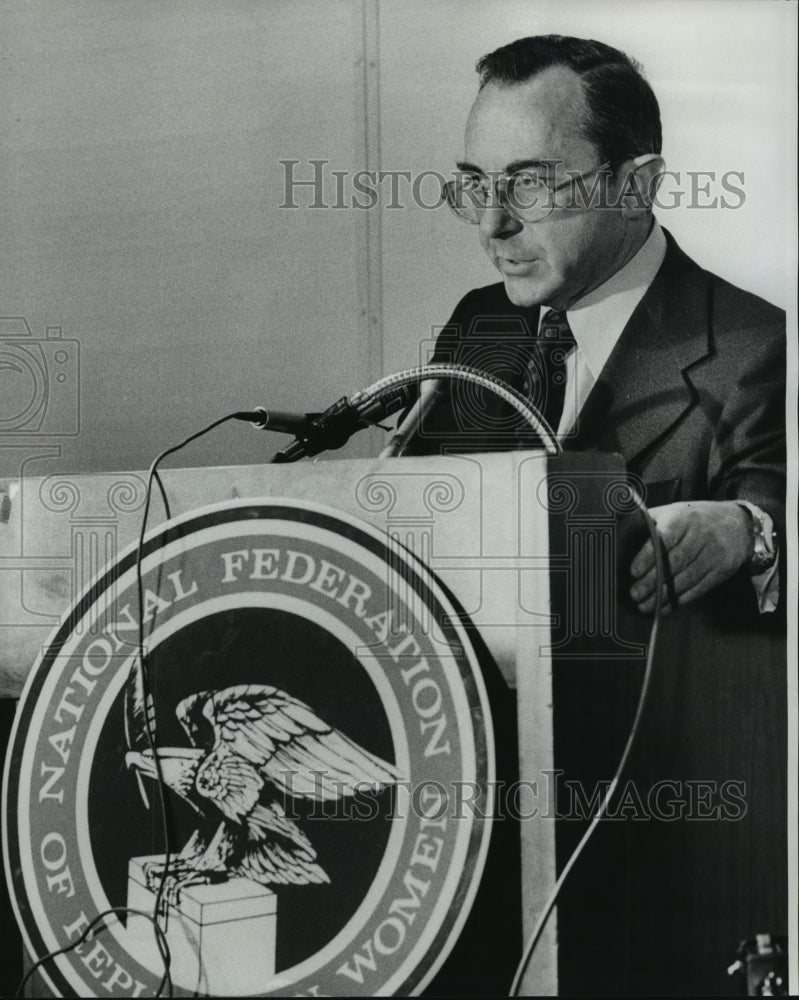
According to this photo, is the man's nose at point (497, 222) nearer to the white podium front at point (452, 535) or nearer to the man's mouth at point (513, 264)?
the man's mouth at point (513, 264)

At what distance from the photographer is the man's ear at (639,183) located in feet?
5.52

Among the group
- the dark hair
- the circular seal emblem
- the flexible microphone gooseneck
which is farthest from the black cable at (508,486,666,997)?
the dark hair

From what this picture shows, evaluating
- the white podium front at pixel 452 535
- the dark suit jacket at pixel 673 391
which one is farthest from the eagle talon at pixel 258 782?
the dark suit jacket at pixel 673 391

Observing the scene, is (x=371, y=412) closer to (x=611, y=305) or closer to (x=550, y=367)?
(x=550, y=367)

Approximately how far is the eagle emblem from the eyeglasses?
0.80m

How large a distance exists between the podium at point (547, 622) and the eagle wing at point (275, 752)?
0.72 feet

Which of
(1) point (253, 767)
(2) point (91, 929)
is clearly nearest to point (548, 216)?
(1) point (253, 767)

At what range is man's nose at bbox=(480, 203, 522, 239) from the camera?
1.68 m

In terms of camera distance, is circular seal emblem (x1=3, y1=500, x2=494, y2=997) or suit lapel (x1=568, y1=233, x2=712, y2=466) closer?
circular seal emblem (x1=3, y1=500, x2=494, y2=997)

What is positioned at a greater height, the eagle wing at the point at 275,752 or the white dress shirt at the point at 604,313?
the white dress shirt at the point at 604,313

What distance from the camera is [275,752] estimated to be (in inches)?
62.6

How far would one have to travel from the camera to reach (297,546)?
1.60 meters

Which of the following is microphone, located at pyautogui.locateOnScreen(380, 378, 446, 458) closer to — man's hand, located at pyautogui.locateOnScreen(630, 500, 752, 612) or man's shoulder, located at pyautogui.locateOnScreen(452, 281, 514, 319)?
man's shoulder, located at pyautogui.locateOnScreen(452, 281, 514, 319)

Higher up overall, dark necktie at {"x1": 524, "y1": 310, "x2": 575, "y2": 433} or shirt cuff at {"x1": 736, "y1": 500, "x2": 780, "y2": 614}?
dark necktie at {"x1": 524, "y1": 310, "x2": 575, "y2": 433}
